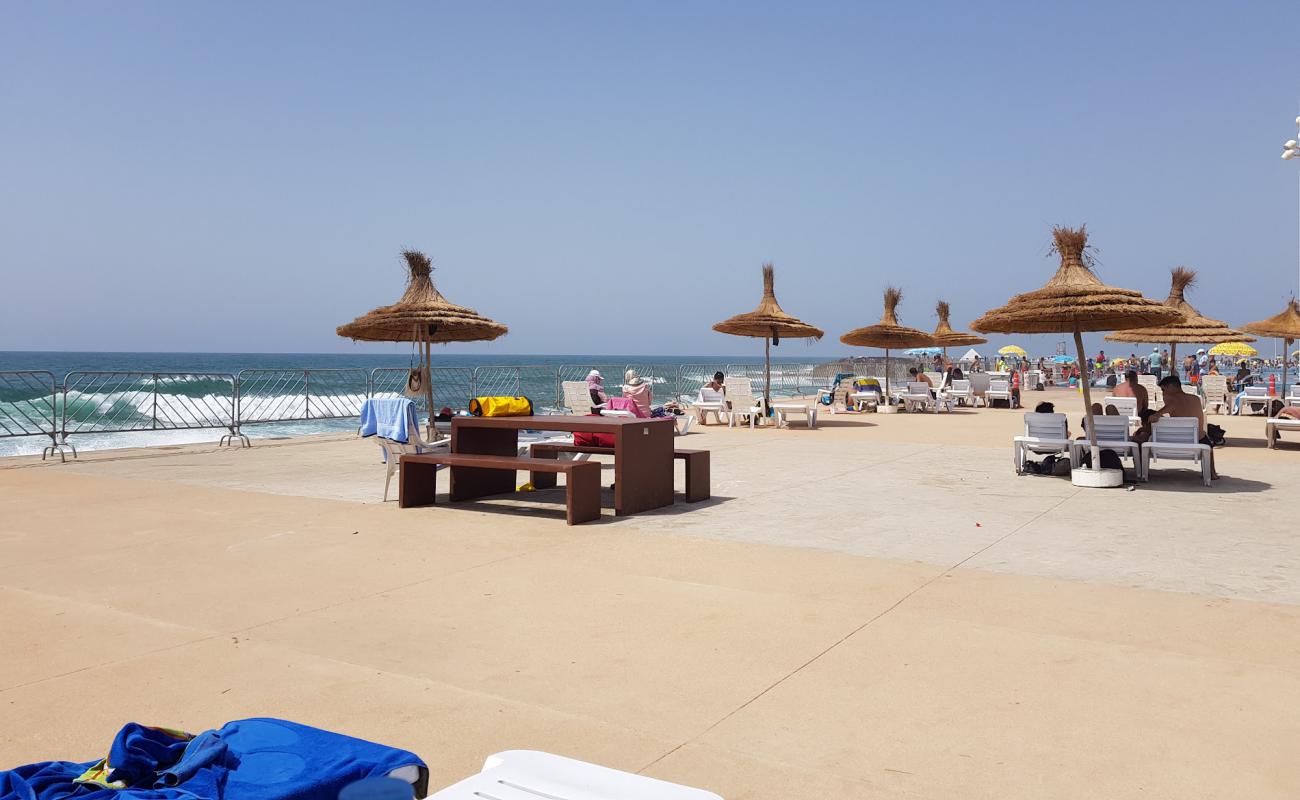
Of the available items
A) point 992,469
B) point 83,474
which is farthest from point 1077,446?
point 83,474

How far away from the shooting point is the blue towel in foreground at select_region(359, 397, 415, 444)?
324 inches

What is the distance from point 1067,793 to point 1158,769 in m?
0.38

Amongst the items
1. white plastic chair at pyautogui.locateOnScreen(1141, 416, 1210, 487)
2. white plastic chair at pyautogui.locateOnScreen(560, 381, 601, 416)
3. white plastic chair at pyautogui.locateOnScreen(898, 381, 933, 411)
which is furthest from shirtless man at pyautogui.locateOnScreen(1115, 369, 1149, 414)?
white plastic chair at pyautogui.locateOnScreen(898, 381, 933, 411)

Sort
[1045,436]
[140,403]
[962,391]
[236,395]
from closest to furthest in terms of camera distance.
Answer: [1045,436] → [236,395] → [140,403] → [962,391]

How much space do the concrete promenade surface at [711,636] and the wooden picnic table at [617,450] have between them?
0.28m

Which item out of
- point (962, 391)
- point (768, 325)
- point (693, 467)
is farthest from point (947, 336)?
point (693, 467)

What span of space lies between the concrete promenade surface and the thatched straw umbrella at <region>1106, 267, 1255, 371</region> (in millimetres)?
7641

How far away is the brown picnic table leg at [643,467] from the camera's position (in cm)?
747

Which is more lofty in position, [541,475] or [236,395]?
[236,395]

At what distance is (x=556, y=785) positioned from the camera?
1971 mm

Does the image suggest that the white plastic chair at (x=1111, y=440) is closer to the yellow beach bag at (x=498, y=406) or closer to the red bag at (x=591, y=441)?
the red bag at (x=591, y=441)

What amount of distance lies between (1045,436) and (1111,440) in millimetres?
683

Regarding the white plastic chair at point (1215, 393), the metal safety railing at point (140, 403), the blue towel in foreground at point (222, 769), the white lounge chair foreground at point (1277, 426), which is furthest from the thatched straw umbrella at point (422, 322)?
the white plastic chair at point (1215, 393)

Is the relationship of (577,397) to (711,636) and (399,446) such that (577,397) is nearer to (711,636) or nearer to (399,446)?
(399,446)
